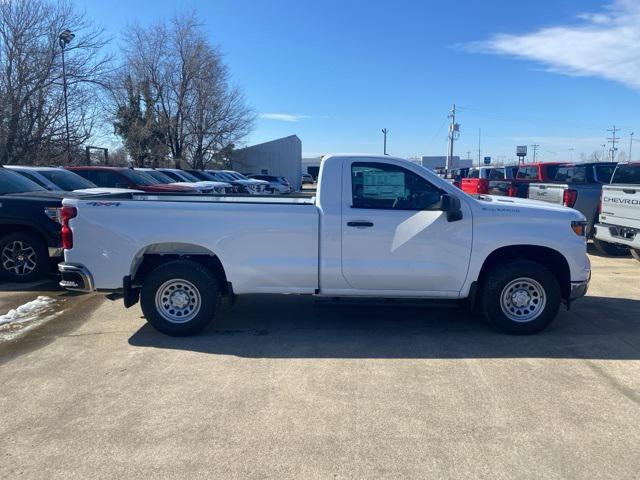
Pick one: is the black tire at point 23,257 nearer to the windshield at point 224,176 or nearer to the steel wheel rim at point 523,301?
the steel wheel rim at point 523,301

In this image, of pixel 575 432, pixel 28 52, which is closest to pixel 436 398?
pixel 575 432

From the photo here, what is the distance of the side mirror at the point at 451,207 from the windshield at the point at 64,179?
8407 mm

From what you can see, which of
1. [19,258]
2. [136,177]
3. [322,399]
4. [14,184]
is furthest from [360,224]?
[136,177]

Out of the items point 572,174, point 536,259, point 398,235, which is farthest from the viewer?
point 572,174

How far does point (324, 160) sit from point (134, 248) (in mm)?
2249

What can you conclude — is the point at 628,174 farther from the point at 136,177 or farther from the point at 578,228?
the point at 136,177

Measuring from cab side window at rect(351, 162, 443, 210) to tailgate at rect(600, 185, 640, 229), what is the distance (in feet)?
17.7

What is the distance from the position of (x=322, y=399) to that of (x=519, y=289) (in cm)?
276

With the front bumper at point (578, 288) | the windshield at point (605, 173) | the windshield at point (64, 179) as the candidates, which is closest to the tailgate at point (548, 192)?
the windshield at point (605, 173)

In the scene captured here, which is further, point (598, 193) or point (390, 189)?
point (598, 193)

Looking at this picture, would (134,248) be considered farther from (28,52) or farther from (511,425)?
(28,52)

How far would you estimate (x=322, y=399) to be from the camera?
163 inches

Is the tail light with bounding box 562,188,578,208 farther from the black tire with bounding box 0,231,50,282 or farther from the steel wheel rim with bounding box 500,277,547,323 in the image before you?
the black tire with bounding box 0,231,50,282

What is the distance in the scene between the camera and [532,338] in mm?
5609
